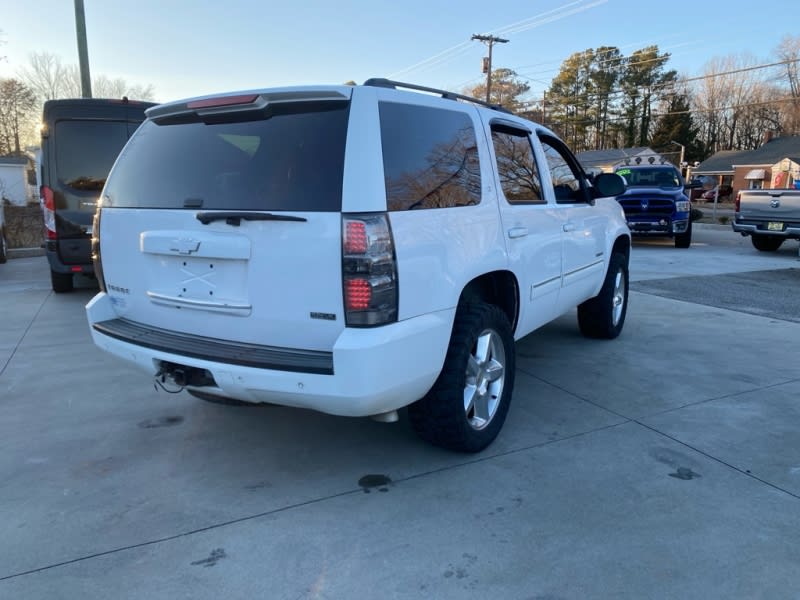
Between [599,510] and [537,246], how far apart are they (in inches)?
67.2

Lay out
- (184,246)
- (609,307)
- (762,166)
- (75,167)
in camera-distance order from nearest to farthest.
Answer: (184,246) < (609,307) < (75,167) < (762,166)

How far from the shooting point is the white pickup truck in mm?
12320

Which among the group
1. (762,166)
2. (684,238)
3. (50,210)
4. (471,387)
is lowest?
(471,387)

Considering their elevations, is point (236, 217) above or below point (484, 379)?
above

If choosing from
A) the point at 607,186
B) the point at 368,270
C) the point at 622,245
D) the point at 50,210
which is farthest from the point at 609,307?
the point at 50,210

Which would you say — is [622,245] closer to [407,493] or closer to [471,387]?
[471,387]

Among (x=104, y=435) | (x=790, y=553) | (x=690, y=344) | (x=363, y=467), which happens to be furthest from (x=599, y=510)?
(x=690, y=344)

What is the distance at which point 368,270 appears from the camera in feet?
8.14

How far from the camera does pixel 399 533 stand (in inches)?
103

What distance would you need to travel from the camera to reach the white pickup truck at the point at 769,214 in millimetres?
12320

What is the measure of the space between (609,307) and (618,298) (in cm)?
30

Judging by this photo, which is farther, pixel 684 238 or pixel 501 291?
pixel 684 238

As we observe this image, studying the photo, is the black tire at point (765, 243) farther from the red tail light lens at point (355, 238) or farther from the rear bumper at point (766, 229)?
the red tail light lens at point (355, 238)

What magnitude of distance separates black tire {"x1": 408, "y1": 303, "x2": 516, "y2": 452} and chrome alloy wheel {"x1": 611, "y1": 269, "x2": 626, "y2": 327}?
255 cm
